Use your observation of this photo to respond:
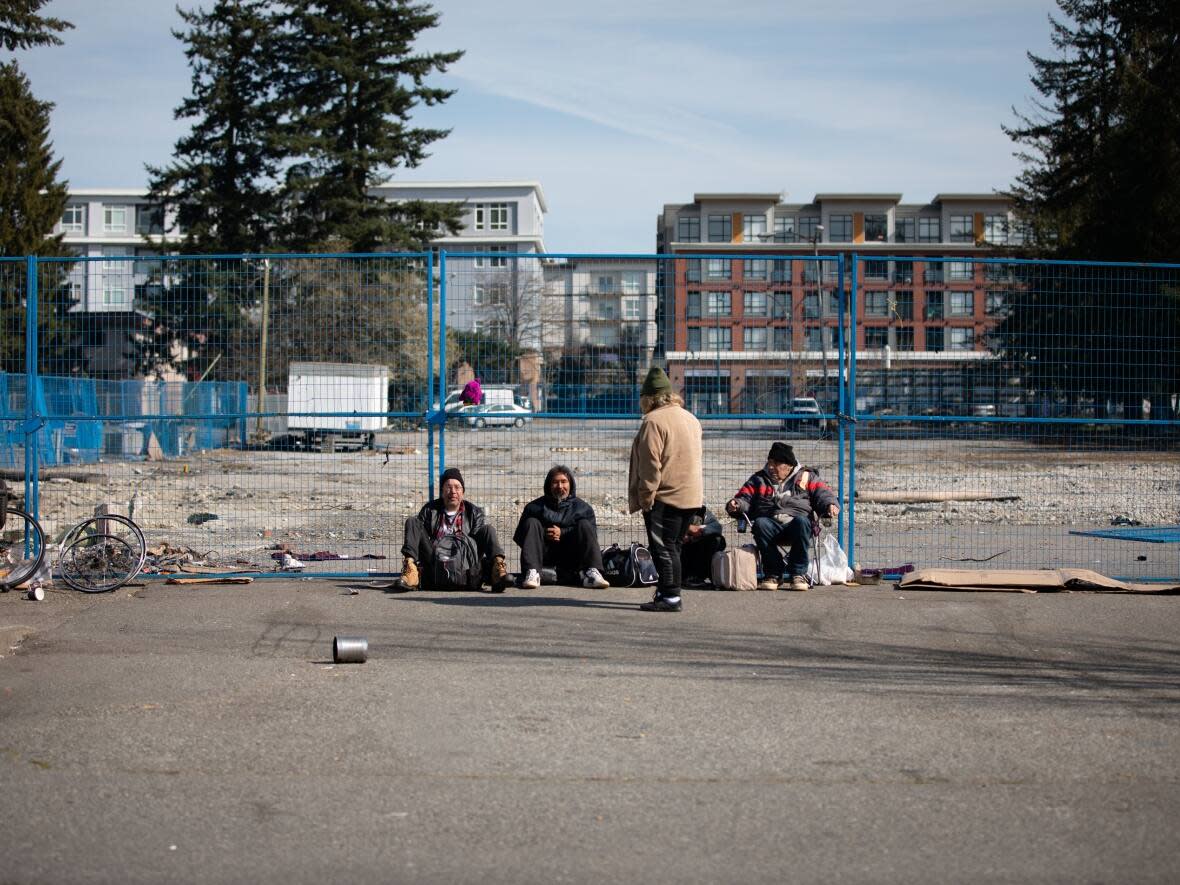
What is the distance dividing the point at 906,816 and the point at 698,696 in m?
2.09

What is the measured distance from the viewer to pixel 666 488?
938cm

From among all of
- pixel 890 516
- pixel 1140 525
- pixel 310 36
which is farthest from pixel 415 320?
pixel 310 36

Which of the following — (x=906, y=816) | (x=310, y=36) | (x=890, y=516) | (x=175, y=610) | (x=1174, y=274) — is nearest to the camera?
(x=906, y=816)

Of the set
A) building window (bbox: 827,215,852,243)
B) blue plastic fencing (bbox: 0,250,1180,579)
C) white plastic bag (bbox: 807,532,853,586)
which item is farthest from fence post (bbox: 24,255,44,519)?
building window (bbox: 827,215,852,243)

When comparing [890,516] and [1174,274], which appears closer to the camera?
[1174,274]

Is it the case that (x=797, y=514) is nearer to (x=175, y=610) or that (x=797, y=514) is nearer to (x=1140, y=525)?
(x=175, y=610)

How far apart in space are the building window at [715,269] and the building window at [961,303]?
265 centimetres

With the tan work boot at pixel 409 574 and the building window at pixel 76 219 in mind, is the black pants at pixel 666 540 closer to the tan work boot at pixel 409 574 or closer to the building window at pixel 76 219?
the tan work boot at pixel 409 574

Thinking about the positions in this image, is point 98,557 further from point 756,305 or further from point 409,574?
point 756,305

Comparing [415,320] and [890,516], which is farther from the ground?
[415,320]

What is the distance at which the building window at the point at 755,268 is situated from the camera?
36.7 feet

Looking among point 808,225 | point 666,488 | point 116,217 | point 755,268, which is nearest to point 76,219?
point 116,217

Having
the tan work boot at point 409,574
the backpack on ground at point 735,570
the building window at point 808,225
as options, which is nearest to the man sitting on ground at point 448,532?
the tan work boot at point 409,574

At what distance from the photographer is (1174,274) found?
1143 centimetres
